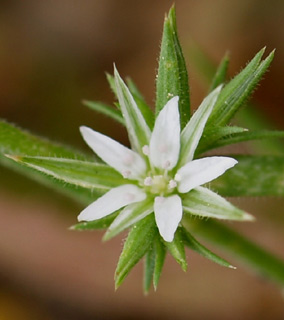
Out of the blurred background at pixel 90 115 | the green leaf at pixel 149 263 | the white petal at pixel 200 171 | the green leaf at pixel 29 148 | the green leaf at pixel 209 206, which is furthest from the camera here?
the blurred background at pixel 90 115

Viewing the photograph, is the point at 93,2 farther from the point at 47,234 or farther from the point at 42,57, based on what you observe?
the point at 47,234

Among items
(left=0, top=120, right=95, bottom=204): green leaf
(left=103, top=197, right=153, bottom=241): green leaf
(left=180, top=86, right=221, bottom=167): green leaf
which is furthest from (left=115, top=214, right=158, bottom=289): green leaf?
(left=0, top=120, right=95, bottom=204): green leaf

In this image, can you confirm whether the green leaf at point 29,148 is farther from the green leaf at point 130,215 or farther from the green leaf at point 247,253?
the green leaf at point 247,253

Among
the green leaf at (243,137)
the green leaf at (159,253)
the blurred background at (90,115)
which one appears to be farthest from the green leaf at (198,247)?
the blurred background at (90,115)

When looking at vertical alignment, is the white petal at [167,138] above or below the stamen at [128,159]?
above

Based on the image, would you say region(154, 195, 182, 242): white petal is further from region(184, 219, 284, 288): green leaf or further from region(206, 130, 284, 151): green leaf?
region(184, 219, 284, 288): green leaf
